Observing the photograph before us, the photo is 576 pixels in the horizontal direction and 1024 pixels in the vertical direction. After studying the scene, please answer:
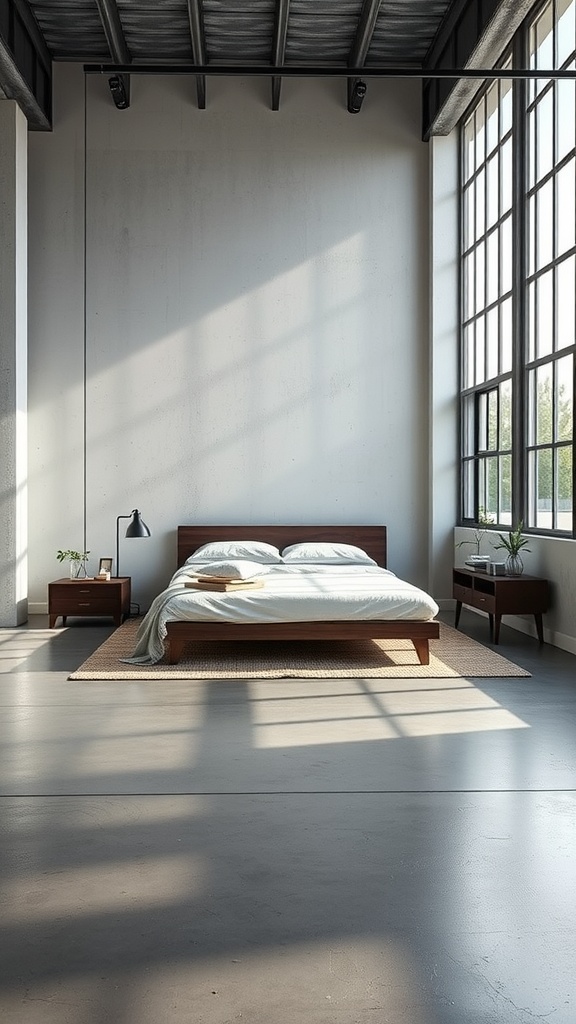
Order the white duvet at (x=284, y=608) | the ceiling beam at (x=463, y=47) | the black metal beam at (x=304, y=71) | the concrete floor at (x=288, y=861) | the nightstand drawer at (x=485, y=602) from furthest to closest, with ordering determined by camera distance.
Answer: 1. the nightstand drawer at (x=485, y=602)
2. the ceiling beam at (x=463, y=47)
3. the white duvet at (x=284, y=608)
4. the black metal beam at (x=304, y=71)
5. the concrete floor at (x=288, y=861)

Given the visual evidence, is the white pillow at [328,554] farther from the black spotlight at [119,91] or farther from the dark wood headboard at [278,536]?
the black spotlight at [119,91]

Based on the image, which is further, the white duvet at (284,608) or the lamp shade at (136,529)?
the lamp shade at (136,529)

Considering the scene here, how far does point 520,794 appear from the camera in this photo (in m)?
3.16

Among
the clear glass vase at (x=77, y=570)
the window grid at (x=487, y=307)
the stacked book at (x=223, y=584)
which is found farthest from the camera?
the clear glass vase at (x=77, y=570)

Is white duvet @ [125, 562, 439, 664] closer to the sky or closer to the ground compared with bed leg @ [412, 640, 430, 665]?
closer to the sky

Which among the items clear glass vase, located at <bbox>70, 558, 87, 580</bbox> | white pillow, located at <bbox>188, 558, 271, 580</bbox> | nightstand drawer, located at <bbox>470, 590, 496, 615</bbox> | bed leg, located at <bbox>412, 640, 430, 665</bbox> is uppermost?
white pillow, located at <bbox>188, 558, 271, 580</bbox>

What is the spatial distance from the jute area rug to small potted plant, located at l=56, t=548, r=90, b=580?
127cm

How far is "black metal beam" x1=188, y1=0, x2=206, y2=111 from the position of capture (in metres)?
6.96

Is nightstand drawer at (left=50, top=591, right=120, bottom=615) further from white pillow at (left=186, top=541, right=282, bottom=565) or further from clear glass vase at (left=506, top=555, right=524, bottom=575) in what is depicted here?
clear glass vase at (left=506, top=555, right=524, bottom=575)

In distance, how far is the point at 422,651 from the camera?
18.5ft

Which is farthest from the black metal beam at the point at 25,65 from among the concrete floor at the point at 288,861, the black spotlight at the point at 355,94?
the concrete floor at the point at 288,861

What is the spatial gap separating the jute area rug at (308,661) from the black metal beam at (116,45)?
13.3ft

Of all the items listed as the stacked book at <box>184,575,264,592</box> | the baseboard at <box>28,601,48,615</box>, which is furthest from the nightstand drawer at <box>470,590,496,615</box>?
the baseboard at <box>28,601,48,615</box>

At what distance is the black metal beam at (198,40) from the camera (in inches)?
274
